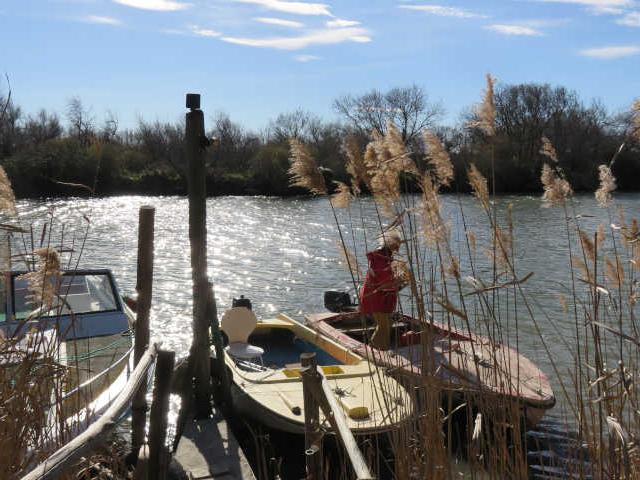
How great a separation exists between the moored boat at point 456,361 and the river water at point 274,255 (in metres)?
0.84

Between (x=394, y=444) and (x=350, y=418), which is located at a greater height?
(x=394, y=444)

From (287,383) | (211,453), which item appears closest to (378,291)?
(211,453)

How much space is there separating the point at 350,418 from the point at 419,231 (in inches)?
118

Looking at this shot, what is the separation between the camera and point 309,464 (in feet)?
10.1

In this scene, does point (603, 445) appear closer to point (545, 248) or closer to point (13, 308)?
point (13, 308)

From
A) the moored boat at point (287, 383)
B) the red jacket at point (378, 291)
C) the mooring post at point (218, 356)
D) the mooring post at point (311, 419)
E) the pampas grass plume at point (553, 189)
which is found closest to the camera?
the mooring post at point (311, 419)

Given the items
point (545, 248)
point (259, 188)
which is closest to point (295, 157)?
point (545, 248)

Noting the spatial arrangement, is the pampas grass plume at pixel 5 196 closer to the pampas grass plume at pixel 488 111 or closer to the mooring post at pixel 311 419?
the mooring post at pixel 311 419

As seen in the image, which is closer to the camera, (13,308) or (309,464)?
(309,464)

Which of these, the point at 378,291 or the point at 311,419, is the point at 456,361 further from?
the point at 311,419

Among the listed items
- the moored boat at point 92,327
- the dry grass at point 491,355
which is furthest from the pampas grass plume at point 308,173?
the moored boat at point 92,327

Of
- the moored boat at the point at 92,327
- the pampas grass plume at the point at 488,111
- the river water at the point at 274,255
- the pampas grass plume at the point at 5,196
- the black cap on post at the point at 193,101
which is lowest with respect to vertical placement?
the river water at the point at 274,255

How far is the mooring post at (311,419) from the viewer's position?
2908 mm

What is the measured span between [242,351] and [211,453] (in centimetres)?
216
